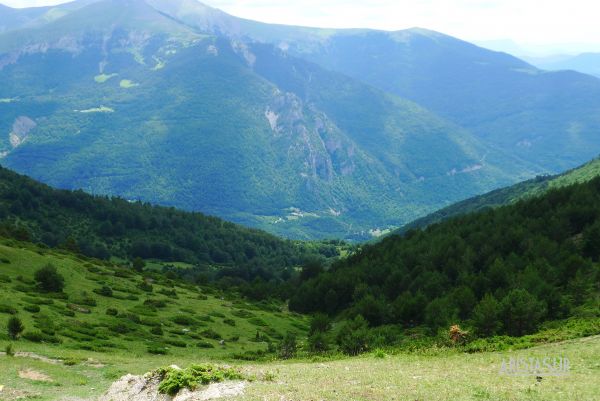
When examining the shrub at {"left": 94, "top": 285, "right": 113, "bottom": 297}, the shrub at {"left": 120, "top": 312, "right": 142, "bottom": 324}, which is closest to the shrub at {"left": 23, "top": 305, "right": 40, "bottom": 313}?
the shrub at {"left": 120, "top": 312, "right": 142, "bottom": 324}

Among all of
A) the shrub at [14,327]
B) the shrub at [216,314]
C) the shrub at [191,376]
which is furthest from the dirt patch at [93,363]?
the shrub at [216,314]

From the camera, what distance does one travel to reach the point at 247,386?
27.4m

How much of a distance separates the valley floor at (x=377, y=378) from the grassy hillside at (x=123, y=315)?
7.59 meters

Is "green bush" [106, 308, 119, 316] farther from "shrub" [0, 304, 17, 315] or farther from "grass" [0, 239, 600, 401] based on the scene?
"shrub" [0, 304, 17, 315]

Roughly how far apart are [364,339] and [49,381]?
26549 mm

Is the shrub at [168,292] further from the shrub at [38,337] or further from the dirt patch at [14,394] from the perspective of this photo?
the dirt patch at [14,394]

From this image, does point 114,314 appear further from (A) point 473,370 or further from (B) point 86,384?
(A) point 473,370

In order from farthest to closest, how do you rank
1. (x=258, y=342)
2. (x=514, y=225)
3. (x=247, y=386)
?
(x=514, y=225) → (x=258, y=342) → (x=247, y=386)

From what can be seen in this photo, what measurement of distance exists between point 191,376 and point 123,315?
40.4 m

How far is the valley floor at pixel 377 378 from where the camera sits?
81.5ft

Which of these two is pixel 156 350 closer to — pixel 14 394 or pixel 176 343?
pixel 176 343

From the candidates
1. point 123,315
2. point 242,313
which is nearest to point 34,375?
point 123,315

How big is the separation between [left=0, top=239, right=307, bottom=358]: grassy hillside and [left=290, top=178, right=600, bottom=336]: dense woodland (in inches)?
543

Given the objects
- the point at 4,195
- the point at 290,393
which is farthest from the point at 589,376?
the point at 4,195
